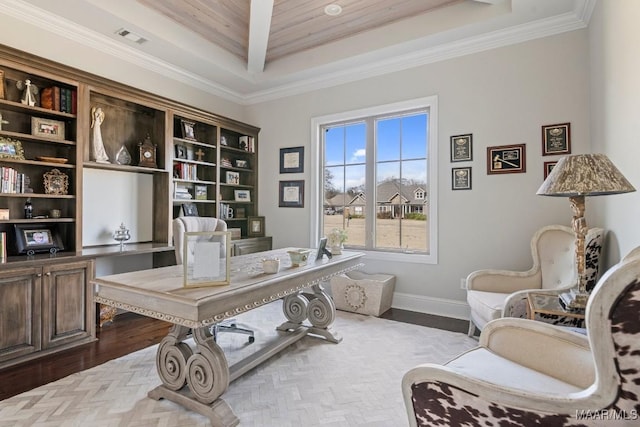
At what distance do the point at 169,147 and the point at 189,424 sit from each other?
3017 mm

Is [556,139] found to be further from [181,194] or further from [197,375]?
[181,194]

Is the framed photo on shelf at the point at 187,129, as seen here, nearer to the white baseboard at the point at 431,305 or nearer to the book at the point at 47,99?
the book at the point at 47,99

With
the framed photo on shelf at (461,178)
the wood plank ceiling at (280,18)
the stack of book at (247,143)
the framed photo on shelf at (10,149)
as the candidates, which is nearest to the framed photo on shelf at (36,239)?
the framed photo on shelf at (10,149)

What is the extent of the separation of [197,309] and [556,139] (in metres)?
3.44

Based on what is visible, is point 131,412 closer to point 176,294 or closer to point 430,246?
point 176,294

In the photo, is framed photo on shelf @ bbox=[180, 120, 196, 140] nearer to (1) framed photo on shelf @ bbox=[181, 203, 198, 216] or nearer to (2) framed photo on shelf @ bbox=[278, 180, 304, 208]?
(1) framed photo on shelf @ bbox=[181, 203, 198, 216]

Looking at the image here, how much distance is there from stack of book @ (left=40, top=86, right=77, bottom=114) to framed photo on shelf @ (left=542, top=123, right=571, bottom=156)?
14.6 ft

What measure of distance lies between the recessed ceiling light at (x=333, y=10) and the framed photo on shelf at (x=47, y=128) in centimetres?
282

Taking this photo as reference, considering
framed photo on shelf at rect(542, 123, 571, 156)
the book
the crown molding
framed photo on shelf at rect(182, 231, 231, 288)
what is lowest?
framed photo on shelf at rect(182, 231, 231, 288)

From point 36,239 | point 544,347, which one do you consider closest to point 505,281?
point 544,347

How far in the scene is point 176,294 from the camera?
153 centimetres

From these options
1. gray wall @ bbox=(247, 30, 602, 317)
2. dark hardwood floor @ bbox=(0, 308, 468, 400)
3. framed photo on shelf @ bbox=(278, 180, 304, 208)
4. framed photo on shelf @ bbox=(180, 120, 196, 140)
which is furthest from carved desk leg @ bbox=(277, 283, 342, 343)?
framed photo on shelf @ bbox=(180, 120, 196, 140)

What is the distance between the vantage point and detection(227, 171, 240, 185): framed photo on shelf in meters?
4.77

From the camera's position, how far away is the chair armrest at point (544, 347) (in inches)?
48.8
